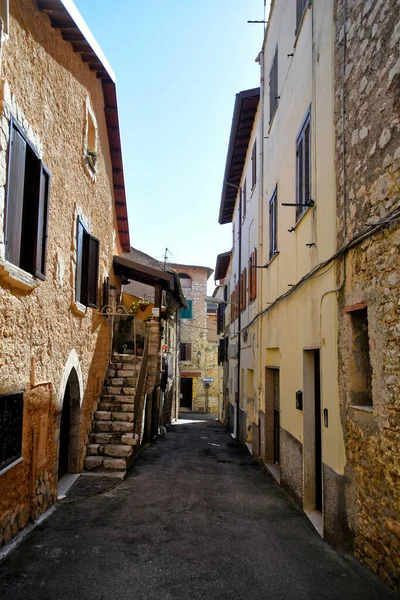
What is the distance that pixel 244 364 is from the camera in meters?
14.8

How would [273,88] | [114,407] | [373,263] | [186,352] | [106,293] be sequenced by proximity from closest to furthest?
1. [373,263]
2. [114,407]
3. [273,88]
4. [106,293]
5. [186,352]

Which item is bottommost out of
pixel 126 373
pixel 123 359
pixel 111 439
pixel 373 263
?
pixel 111 439

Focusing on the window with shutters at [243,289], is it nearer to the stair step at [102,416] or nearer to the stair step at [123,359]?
the stair step at [123,359]

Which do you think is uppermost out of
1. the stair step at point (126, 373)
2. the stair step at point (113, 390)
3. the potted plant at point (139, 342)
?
the potted plant at point (139, 342)

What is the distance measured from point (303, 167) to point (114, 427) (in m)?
6.00

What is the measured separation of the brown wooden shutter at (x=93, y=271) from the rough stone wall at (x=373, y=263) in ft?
17.9

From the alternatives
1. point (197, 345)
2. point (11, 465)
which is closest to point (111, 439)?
point (11, 465)

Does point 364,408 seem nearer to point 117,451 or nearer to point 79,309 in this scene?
point 79,309

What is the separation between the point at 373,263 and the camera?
14.4 ft

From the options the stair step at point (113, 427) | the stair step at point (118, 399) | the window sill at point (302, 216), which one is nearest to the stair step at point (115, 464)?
the stair step at point (113, 427)

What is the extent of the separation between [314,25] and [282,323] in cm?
464

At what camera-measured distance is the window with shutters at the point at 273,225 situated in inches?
373

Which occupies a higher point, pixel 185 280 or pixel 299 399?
pixel 185 280

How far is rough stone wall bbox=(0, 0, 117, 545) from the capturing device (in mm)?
5094
